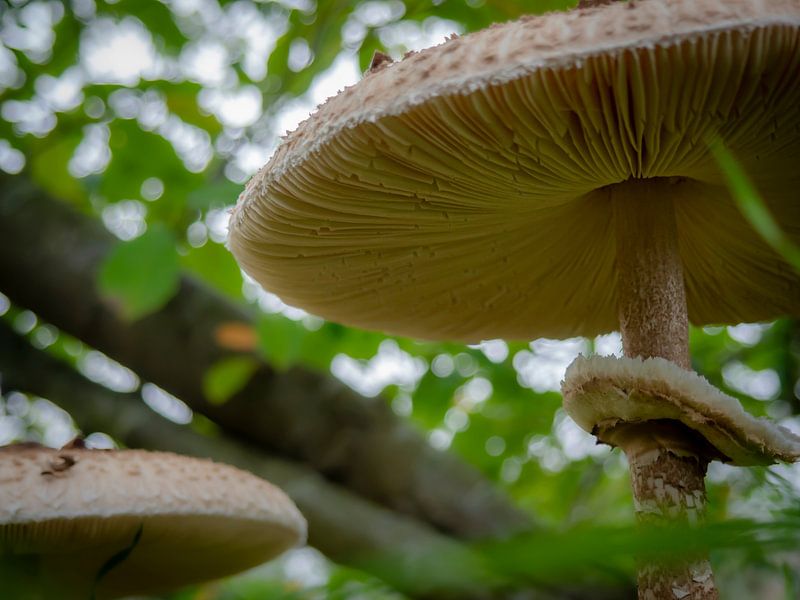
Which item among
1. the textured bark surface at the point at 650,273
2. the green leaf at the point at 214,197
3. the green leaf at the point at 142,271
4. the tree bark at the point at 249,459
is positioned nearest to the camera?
the textured bark surface at the point at 650,273

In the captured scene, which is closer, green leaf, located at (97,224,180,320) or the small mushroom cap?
the small mushroom cap

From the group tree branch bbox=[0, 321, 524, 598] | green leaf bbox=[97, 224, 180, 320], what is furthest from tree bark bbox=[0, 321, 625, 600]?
green leaf bbox=[97, 224, 180, 320]

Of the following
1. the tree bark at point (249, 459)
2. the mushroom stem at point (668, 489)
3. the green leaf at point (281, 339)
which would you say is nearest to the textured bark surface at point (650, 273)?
the mushroom stem at point (668, 489)

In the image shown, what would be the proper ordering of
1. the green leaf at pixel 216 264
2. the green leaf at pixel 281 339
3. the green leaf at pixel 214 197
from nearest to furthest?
1. the green leaf at pixel 214 197
2. the green leaf at pixel 281 339
3. the green leaf at pixel 216 264

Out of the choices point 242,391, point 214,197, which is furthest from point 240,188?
point 242,391

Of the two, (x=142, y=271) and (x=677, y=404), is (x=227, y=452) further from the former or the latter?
(x=677, y=404)

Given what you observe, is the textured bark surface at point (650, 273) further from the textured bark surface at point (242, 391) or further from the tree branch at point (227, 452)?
the textured bark surface at point (242, 391)

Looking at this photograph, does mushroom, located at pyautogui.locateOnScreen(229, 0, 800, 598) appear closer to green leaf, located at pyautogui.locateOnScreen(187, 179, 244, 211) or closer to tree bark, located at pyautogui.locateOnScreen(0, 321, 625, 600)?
green leaf, located at pyautogui.locateOnScreen(187, 179, 244, 211)
